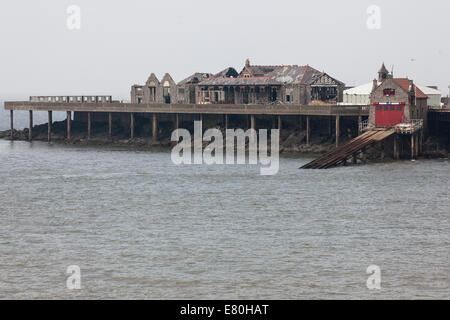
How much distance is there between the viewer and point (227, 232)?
42.3 meters

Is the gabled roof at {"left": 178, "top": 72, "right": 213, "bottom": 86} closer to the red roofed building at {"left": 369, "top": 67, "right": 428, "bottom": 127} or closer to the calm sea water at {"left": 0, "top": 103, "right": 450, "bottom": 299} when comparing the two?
the red roofed building at {"left": 369, "top": 67, "right": 428, "bottom": 127}

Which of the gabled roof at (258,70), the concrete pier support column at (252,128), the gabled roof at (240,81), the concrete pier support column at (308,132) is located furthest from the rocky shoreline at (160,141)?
the gabled roof at (258,70)

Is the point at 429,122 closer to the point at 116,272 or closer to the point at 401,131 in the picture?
the point at 401,131

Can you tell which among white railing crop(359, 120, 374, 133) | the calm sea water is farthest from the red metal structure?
the calm sea water

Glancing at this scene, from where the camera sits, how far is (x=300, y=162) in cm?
7212

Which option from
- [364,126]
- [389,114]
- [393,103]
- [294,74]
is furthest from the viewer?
[294,74]

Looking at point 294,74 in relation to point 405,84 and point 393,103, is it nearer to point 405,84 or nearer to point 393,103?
point 405,84

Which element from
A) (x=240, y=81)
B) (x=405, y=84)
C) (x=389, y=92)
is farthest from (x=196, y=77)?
(x=405, y=84)

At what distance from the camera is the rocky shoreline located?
7725 centimetres

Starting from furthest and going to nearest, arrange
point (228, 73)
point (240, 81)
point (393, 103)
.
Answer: point (228, 73) → point (240, 81) → point (393, 103)

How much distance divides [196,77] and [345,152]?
1592 inches

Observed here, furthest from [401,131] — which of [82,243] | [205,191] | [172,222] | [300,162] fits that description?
[82,243]

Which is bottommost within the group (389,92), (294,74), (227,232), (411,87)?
(227,232)
